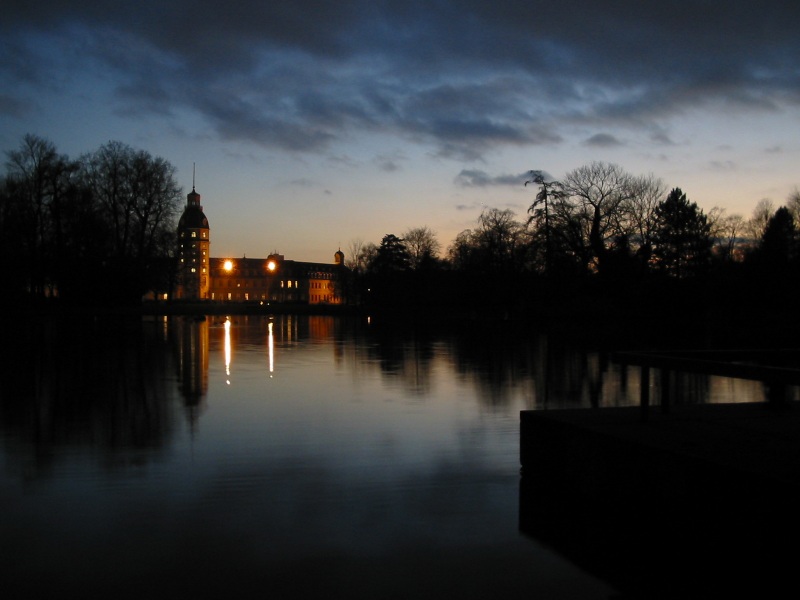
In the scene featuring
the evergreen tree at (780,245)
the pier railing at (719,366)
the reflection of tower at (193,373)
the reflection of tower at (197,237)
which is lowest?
the reflection of tower at (193,373)

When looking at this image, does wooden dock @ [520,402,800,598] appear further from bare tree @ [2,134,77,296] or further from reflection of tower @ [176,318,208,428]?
bare tree @ [2,134,77,296]

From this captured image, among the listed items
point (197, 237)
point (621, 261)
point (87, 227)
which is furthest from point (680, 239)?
point (197, 237)

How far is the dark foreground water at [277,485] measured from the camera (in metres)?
5.33

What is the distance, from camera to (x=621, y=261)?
49.3 meters

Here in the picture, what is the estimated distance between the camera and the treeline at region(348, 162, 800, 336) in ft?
143

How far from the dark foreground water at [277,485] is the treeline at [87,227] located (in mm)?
46403

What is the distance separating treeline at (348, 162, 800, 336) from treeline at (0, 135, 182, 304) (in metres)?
29.8

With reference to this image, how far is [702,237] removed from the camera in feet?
196

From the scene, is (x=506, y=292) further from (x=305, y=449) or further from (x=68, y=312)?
(x=305, y=449)

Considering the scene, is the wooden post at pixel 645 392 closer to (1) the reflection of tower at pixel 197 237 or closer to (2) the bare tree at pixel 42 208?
(2) the bare tree at pixel 42 208

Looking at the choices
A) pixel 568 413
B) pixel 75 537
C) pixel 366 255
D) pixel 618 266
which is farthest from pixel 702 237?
pixel 366 255

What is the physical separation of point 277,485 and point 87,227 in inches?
2310

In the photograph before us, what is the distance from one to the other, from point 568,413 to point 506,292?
57.7 metres

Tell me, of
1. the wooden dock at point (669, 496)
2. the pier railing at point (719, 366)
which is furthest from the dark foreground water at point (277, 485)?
the pier railing at point (719, 366)
